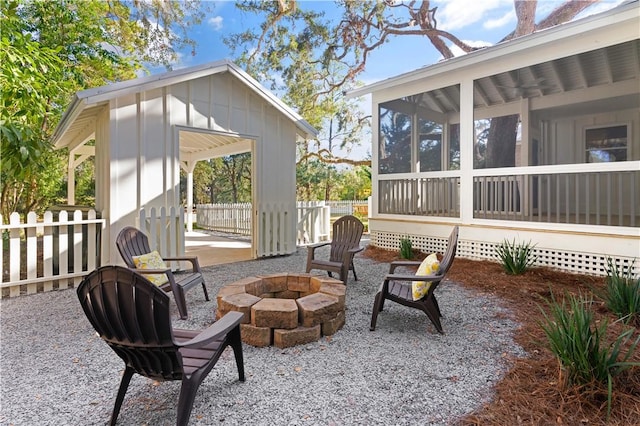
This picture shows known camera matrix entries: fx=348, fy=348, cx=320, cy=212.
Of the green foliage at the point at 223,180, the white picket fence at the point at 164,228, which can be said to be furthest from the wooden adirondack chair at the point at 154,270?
the green foliage at the point at 223,180

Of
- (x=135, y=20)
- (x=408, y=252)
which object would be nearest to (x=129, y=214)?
(x=408, y=252)

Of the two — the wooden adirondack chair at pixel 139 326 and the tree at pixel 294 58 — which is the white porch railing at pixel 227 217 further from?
the wooden adirondack chair at pixel 139 326

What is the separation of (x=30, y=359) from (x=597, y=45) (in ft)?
24.6

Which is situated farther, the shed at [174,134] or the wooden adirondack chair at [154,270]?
the shed at [174,134]

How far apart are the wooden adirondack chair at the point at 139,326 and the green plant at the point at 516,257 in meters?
4.92

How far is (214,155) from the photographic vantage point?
1104 centimetres

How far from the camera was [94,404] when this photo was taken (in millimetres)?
2223

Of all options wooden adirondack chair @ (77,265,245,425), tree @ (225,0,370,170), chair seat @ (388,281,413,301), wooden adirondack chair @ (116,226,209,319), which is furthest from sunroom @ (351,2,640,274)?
tree @ (225,0,370,170)

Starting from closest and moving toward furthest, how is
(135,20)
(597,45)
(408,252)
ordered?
1. (597,45)
2. (408,252)
3. (135,20)

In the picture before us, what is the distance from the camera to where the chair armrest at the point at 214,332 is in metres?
1.90

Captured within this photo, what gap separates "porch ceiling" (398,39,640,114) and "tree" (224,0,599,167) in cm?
615

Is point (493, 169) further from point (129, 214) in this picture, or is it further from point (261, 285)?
point (129, 214)

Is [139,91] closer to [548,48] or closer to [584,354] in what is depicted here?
[584,354]

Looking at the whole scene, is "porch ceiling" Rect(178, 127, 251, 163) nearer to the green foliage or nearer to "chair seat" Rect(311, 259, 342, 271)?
"chair seat" Rect(311, 259, 342, 271)
